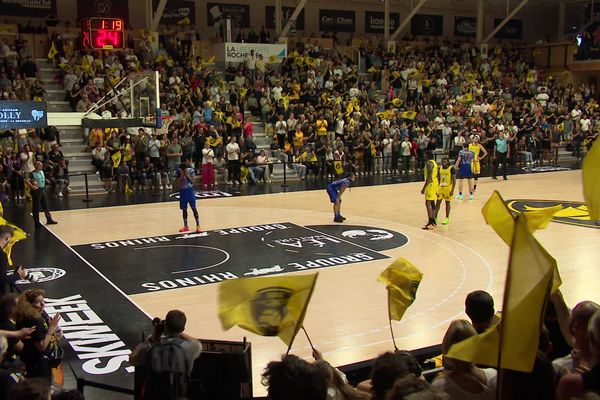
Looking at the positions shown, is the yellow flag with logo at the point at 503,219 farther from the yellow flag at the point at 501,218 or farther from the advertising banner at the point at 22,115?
the advertising banner at the point at 22,115

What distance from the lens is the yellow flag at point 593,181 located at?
14.0ft

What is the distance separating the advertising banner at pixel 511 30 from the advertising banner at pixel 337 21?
9122 mm

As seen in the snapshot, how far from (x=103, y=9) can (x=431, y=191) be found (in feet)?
59.4

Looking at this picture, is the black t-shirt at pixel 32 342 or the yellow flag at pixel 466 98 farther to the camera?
the yellow flag at pixel 466 98

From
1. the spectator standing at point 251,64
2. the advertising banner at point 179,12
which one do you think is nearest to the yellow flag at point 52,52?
the advertising banner at point 179,12

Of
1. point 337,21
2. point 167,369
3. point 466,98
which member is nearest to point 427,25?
point 337,21

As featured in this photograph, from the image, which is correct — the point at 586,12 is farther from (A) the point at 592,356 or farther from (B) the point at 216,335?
(A) the point at 592,356

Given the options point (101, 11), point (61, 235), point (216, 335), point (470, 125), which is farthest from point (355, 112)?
point (216, 335)

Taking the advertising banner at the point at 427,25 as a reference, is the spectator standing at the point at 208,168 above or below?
below

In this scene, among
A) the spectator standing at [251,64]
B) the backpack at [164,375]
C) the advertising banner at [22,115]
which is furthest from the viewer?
the spectator standing at [251,64]

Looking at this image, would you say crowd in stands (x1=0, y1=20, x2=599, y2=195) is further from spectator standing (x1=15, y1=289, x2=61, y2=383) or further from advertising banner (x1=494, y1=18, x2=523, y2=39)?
spectator standing (x1=15, y1=289, x2=61, y2=383)

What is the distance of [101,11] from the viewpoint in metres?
27.2

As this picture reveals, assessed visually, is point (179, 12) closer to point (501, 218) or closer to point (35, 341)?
point (35, 341)

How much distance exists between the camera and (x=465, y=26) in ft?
123
